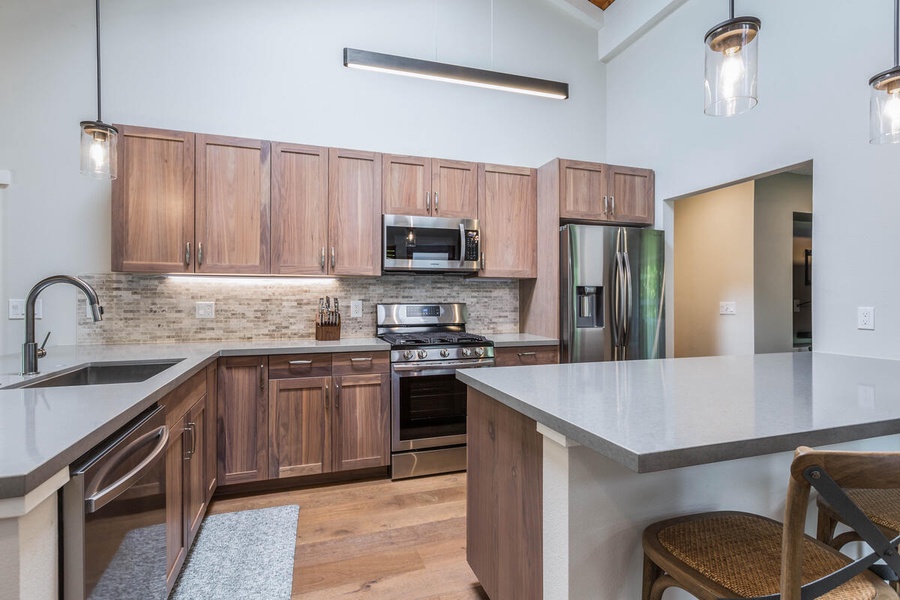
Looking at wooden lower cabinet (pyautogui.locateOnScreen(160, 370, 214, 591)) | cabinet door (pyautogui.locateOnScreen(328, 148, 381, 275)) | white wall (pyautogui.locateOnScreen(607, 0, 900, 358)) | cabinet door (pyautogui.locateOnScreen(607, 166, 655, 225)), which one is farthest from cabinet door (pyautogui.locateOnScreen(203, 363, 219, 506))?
white wall (pyautogui.locateOnScreen(607, 0, 900, 358))

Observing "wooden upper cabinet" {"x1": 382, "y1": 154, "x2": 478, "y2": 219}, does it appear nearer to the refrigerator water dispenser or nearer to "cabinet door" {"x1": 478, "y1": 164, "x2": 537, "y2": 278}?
"cabinet door" {"x1": 478, "y1": 164, "x2": 537, "y2": 278}

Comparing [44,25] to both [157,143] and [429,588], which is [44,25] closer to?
[157,143]

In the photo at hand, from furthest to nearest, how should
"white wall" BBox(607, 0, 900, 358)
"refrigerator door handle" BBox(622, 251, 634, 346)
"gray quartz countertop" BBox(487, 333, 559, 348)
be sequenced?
"refrigerator door handle" BBox(622, 251, 634, 346), "gray quartz countertop" BBox(487, 333, 559, 348), "white wall" BBox(607, 0, 900, 358)

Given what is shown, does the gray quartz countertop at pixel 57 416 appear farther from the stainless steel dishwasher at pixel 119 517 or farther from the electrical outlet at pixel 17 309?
the electrical outlet at pixel 17 309

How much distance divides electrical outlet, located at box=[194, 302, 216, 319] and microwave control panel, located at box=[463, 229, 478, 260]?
6.19 ft

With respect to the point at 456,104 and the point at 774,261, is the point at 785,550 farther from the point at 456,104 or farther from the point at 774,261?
the point at 774,261

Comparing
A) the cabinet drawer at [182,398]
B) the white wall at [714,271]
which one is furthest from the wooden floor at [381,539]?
the white wall at [714,271]

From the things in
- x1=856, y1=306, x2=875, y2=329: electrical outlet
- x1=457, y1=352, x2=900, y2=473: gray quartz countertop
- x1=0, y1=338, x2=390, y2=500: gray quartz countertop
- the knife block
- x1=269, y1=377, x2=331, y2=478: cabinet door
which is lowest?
x1=269, y1=377, x2=331, y2=478: cabinet door

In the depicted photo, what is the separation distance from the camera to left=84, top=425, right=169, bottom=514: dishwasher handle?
101 centimetres

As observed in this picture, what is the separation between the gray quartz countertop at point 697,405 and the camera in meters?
0.88


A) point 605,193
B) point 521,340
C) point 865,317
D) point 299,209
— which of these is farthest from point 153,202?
point 865,317

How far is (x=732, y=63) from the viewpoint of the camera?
4.78 feet

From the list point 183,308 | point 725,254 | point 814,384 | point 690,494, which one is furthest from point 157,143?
point 725,254

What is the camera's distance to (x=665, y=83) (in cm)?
362
